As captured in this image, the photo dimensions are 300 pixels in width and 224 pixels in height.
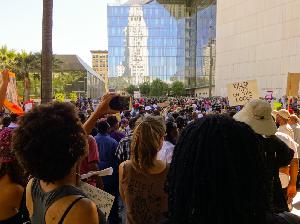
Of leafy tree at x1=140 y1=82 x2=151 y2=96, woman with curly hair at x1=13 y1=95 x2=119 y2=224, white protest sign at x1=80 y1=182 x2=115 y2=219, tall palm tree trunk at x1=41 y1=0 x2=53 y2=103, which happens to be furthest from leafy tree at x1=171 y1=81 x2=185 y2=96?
woman with curly hair at x1=13 y1=95 x2=119 y2=224

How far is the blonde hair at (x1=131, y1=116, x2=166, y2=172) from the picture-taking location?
10.6 feet

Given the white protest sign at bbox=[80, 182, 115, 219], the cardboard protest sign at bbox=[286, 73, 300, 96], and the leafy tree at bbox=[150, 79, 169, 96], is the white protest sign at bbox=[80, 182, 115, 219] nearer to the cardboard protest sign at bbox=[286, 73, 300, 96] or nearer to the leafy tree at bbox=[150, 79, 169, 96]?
the cardboard protest sign at bbox=[286, 73, 300, 96]

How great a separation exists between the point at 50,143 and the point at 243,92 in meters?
8.70

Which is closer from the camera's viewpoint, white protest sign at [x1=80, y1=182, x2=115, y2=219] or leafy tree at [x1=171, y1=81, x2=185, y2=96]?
white protest sign at [x1=80, y1=182, x2=115, y2=219]

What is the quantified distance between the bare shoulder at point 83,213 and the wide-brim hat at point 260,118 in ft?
6.05

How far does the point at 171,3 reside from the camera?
104938mm

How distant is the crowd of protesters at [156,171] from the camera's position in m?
1.50

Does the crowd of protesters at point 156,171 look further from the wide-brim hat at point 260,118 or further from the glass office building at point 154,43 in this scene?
the glass office building at point 154,43

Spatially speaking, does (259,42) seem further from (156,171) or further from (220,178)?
(220,178)

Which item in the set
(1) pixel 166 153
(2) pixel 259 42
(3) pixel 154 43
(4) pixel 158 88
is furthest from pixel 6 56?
(3) pixel 154 43

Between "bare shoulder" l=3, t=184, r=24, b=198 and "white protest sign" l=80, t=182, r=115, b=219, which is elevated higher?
"white protest sign" l=80, t=182, r=115, b=219

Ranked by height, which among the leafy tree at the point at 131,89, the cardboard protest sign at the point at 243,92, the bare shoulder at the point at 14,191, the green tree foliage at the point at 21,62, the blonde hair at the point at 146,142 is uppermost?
the green tree foliage at the point at 21,62

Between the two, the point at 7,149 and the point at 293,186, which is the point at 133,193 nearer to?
the point at 7,149

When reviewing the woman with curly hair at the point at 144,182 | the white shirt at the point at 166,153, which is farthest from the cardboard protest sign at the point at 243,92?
the woman with curly hair at the point at 144,182
